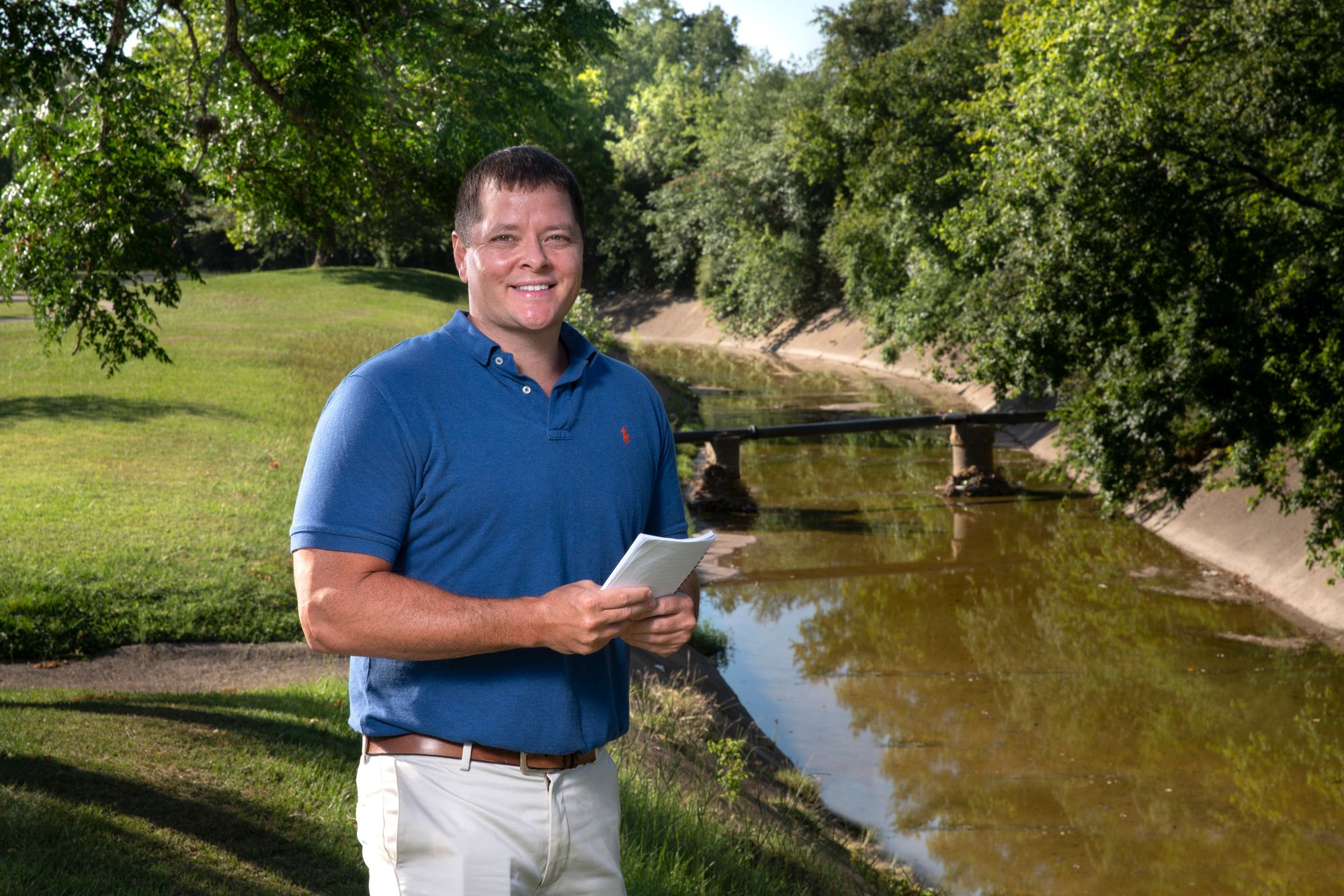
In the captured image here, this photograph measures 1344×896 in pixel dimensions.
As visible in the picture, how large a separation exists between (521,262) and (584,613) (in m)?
0.78

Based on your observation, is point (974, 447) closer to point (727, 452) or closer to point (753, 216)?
point (727, 452)

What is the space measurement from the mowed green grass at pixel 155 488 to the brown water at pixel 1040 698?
517 centimetres

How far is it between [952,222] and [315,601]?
18.1 metres

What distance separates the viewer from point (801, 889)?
19.0ft

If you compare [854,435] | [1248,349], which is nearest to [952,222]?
[1248,349]

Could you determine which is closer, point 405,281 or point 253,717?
point 253,717

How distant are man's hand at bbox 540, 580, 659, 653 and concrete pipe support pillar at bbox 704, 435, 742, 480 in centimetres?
1842

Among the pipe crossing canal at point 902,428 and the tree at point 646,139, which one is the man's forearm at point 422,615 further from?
the tree at point 646,139

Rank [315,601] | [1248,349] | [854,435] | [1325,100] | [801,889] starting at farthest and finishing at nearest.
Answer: [854,435]
[1248,349]
[1325,100]
[801,889]
[315,601]

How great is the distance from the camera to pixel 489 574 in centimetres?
239

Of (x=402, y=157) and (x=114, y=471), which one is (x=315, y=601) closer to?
(x=402, y=157)

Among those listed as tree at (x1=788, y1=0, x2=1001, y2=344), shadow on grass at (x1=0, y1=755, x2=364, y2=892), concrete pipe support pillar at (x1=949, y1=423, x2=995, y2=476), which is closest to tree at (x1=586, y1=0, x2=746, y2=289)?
tree at (x1=788, y1=0, x2=1001, y2=344)

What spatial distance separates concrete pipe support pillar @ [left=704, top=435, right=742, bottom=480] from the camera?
20.8m

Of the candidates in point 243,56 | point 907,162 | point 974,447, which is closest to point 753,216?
point 907,162
